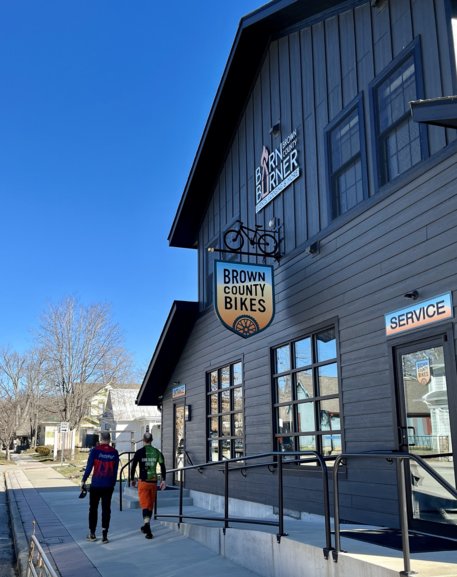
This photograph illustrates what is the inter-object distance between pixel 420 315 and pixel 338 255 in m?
2.21

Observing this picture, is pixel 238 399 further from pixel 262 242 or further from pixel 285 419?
pixel 262 242

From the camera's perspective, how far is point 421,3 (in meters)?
7.71

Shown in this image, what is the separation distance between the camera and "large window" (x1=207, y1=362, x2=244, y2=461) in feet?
41.7

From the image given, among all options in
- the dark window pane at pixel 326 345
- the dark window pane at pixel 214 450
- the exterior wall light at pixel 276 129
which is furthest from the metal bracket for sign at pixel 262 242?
the dark window pane at pixel 214 450

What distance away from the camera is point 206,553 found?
789 centimetres

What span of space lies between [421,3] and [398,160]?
1951 mm

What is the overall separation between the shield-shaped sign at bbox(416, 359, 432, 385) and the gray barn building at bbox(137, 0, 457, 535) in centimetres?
2

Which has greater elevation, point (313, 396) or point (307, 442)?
point (313, 396)

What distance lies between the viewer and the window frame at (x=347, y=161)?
8.68 metres

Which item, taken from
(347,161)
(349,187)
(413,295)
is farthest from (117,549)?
(347,161)

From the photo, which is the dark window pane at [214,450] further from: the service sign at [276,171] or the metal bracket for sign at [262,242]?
the service sign at [276,171]

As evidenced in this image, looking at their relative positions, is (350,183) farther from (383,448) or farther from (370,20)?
(383,448)

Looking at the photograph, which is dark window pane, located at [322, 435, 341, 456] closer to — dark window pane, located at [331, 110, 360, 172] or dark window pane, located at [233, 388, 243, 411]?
dark window pane, located at [233, 388, 243, 411]

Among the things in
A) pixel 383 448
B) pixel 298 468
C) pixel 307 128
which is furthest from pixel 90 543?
pixel 307 128
